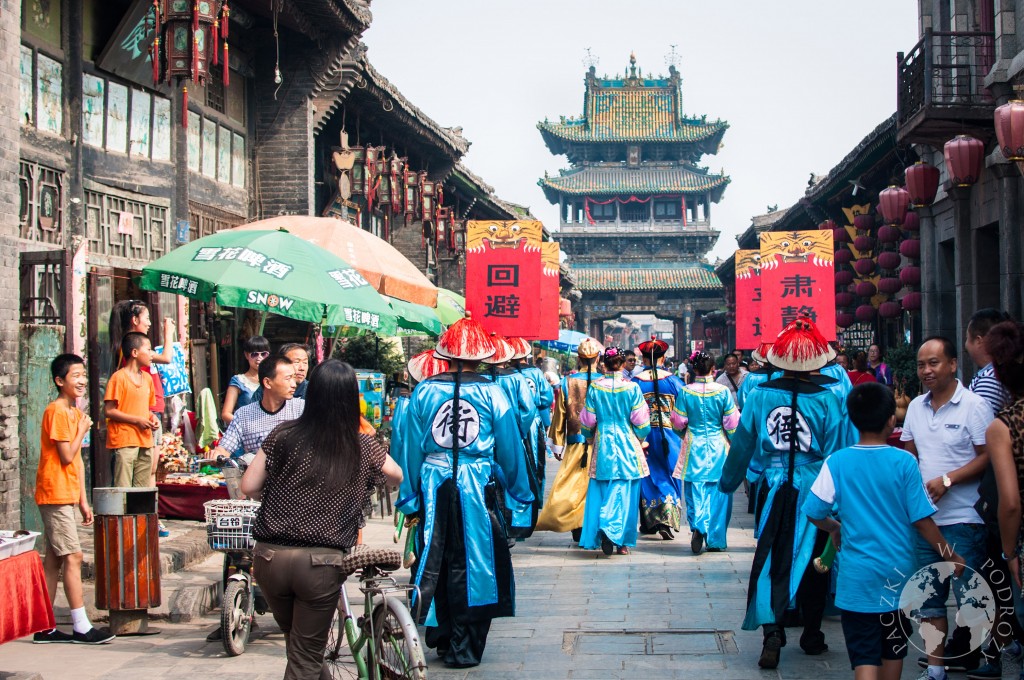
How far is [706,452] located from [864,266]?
31.0ft

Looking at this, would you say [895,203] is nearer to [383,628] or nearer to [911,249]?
[911,249]

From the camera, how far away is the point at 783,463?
6.42m

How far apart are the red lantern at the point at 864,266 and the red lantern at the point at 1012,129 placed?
28.7 feet

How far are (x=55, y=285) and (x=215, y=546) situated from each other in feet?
12.7

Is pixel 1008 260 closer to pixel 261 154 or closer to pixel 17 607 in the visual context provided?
pixel 261 154

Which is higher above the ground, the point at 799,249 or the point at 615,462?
the point at 799,249

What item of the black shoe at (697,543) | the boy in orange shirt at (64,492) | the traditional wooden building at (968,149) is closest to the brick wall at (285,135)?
the black shoe at (697,543)

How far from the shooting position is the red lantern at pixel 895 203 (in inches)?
606

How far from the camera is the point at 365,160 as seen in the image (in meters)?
16.3

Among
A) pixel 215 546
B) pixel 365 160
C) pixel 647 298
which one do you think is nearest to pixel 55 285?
pixel 215 546

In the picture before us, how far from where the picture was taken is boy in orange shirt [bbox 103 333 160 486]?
7770 millimetres

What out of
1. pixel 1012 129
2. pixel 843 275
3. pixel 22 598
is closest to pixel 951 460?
pixel 22 598

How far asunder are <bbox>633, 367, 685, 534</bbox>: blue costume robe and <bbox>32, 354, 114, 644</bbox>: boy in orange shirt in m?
5.20
